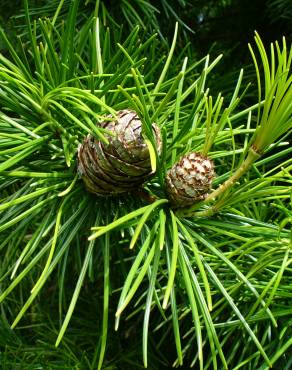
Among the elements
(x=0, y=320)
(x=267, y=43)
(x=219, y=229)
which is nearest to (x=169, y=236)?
(x=219, y=229)

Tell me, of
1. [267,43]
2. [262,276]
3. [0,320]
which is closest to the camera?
[262,276]

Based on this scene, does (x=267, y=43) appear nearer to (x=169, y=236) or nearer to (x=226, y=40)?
(x=226, y=40)

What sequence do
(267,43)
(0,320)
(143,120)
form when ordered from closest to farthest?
(143,120), (0,320), (267,43)

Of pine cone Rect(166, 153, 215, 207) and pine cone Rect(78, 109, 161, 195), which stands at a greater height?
pine cone Rect(78, 109, 161, 195)

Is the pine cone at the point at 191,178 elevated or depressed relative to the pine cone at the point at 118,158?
depressed
